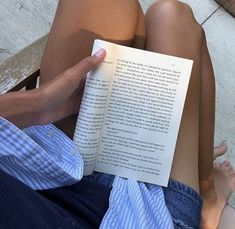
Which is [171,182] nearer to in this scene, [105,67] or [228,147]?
[105,67]

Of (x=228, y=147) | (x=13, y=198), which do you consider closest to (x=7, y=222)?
(x=13, y=198)

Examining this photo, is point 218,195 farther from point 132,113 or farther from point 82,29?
point 82,29

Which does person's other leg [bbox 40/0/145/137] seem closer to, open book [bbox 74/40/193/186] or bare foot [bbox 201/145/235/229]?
open book [bbox 74/40/193/186]

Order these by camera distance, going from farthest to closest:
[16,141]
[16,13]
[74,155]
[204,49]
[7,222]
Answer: [16,13], [204,49], [74,155], [16,141], [7,222]

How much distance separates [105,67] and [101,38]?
93mm

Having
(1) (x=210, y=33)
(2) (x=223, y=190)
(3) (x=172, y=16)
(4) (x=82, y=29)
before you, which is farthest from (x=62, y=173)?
(1) (x=210, y=33)

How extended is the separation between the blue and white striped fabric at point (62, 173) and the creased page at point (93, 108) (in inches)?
1.2

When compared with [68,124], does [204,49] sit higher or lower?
higher

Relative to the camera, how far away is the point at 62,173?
102cm

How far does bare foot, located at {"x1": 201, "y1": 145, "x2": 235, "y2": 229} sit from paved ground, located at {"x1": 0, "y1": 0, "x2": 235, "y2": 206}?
24 centimetres

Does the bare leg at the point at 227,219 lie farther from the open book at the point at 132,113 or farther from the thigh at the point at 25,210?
the thigh at the point at 25,210

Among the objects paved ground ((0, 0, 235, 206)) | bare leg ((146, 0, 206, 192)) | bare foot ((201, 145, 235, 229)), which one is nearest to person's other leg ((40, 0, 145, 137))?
bare leg ((146, 0, 206, 192))

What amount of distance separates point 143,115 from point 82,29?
0.23 meters

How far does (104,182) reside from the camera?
1097 millimetres
